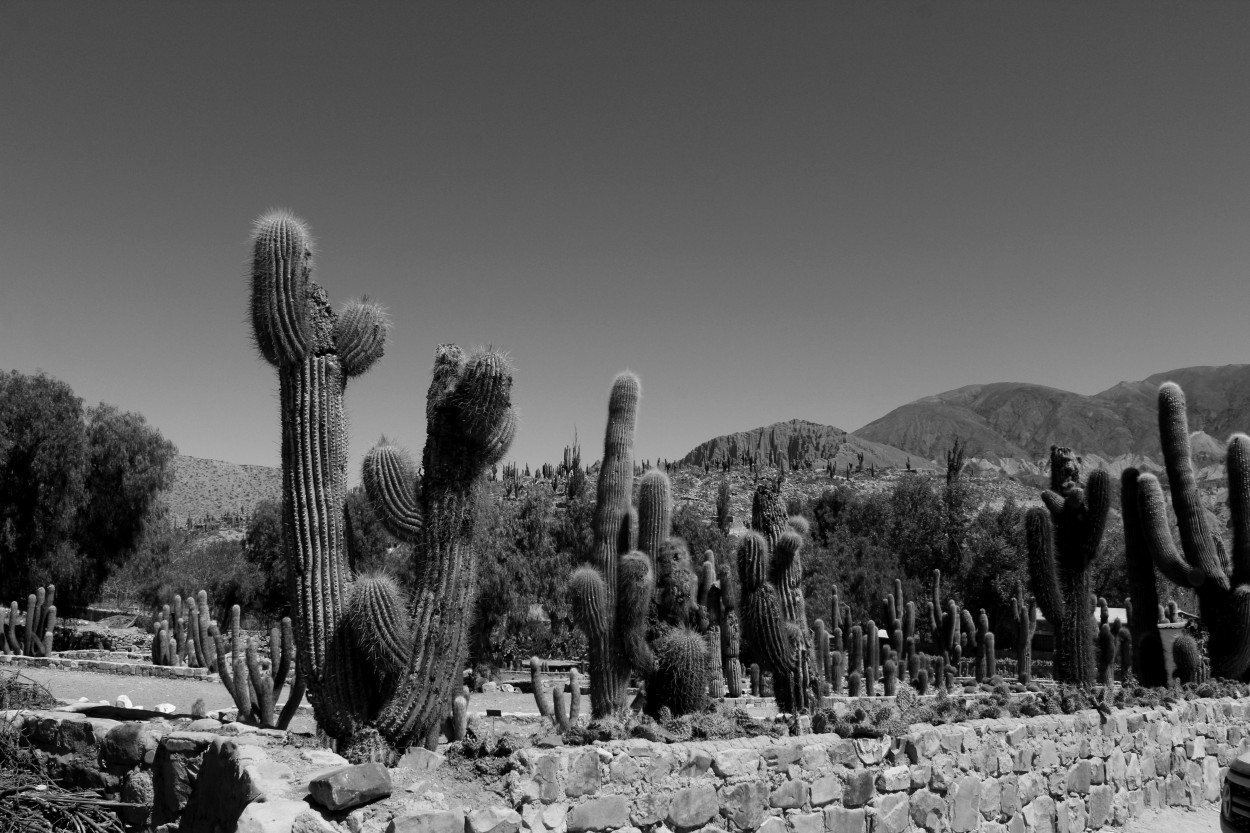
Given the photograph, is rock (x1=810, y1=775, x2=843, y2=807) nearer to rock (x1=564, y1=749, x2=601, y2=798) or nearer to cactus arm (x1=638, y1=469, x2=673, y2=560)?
rock (x1=564, y1=749, x2=601, y2=798)

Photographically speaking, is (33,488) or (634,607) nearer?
(634,607)

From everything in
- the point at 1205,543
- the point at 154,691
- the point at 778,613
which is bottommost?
the point at 154,691

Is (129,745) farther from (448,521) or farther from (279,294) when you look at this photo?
(279,294)

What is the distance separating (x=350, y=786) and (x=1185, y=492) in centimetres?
1550

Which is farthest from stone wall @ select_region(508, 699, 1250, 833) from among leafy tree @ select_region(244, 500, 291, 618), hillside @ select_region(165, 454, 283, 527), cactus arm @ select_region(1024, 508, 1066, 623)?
hillside @ select_region(165, 454, 283, 527)

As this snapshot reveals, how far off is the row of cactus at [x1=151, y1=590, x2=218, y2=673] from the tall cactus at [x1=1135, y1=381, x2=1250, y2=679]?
18.6 m

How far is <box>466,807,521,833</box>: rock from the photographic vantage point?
440 cm

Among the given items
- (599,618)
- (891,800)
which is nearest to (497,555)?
(599,618)

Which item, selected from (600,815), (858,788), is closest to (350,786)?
(600,815)

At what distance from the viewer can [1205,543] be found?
48.8ft

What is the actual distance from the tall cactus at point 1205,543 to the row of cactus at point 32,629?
23007 mm

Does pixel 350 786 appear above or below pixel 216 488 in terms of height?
below

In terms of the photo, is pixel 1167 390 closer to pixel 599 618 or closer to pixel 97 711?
pixel 599 618

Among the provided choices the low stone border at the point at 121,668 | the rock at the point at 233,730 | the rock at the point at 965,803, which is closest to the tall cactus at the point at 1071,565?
the rock at the point at 965,803
